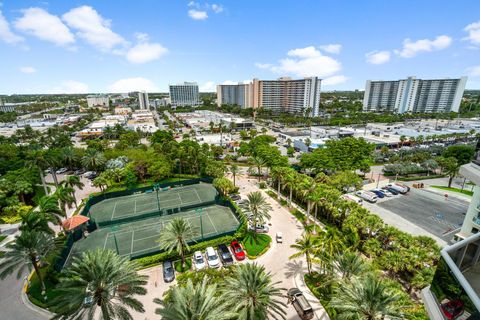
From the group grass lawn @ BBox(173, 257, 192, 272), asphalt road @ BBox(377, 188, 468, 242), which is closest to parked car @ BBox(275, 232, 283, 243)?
grass lawn @ BBox(173, 257, 192, 272)

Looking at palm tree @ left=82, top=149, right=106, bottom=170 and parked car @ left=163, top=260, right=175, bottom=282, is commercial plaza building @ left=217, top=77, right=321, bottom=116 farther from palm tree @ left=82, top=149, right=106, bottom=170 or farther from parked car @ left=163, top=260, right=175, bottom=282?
parked car @ left=163, top=260, right=175, bottom=282

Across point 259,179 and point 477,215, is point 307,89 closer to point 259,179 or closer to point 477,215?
point 259,179

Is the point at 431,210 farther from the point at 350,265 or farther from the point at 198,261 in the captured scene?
the point at 198,261

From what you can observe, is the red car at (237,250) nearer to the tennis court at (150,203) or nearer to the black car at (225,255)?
the black car at (225,255)

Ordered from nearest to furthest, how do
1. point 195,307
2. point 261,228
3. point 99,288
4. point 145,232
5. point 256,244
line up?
point 195,307 < point 99,288 < point 256,244 < point 261,228 < point 145,232

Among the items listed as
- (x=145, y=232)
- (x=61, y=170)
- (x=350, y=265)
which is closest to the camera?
(x=350, y=265)

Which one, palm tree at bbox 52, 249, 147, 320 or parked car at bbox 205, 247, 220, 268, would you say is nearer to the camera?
palm tree at bbox 52, 249, 147, 320

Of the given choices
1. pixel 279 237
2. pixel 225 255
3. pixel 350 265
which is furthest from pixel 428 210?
pixel 225 255
